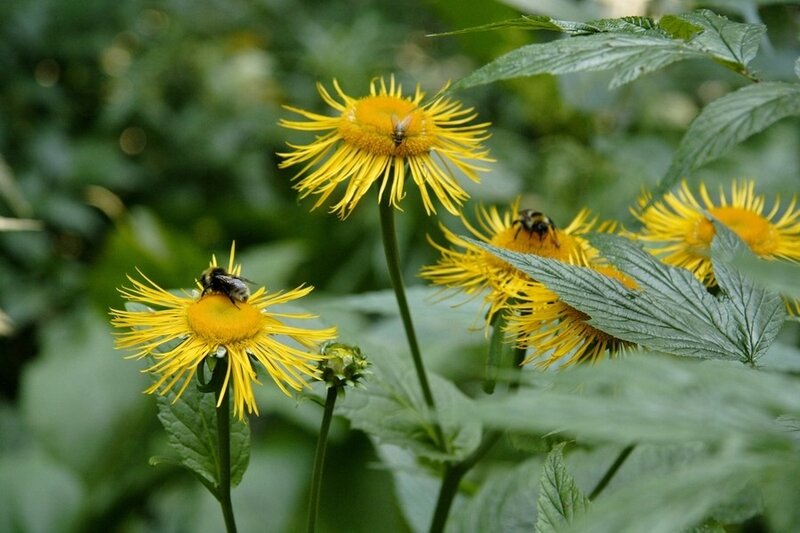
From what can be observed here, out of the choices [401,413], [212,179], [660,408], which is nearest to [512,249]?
[401,413]

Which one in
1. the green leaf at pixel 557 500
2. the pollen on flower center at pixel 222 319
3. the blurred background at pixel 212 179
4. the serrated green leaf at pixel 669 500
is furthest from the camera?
the blurred background at pixel 212 179

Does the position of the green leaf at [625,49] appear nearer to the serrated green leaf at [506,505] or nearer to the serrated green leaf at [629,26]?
the serrated green leaf at [629,26]

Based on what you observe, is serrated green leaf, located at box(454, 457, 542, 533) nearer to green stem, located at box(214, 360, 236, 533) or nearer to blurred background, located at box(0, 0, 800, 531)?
green stem, located at box(214, 360, 236, 533)

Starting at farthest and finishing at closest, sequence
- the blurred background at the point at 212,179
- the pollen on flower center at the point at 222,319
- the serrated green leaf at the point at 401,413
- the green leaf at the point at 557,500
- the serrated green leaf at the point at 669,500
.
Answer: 1. the blurred background at the point at 212,179
2. the serrated green leaf at the point at 401,413
3. the pollen on flower center at the point at 222,319
4. the green leaf at the point at 557,500
5. the serrated green leaf at the point at 669,500

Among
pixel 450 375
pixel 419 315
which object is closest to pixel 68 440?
pixel 450 375

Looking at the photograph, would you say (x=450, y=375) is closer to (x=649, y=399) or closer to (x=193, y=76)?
(x=649, y=399)

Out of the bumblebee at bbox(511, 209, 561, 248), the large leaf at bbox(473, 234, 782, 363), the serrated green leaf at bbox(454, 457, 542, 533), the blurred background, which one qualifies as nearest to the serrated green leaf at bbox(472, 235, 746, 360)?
the large leaf at bbox(473, 234, 782, 363)

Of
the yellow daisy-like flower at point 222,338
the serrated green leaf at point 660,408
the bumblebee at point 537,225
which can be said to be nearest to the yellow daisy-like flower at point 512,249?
the bumblebee at point 537,225
